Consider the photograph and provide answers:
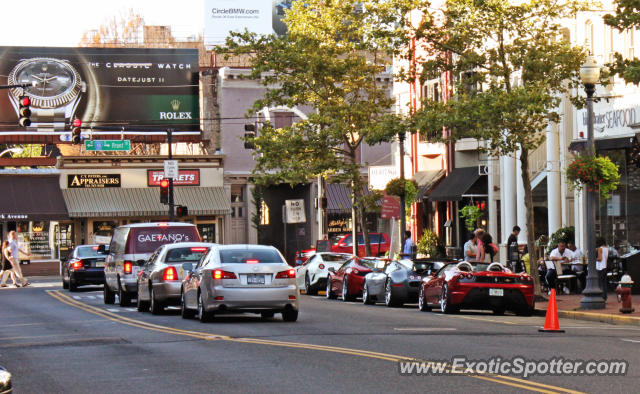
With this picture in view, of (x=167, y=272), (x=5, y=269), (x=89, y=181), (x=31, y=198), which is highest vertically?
(x=89, y=181)

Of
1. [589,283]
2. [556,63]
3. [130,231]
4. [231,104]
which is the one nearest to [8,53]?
[231,104]

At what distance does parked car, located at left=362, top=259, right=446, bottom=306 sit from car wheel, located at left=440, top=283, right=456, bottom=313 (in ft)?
8.77

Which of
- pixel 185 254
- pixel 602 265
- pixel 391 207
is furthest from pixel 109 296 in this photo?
pixel 602 265

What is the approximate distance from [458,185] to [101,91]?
23.5 meters

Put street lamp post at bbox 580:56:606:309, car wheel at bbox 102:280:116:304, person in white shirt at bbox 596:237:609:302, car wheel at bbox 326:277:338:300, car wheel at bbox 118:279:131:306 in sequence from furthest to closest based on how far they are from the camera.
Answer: car wheel at bbox 326:277:338:300
car wheel at bbox 102:280:116:304
car wheel at bbox 118:279:131:306
person in white shirt at bbox 596:237:609:302
street lamp post at bbox 580:56:606:309

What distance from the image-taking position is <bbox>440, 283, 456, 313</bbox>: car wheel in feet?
78.8

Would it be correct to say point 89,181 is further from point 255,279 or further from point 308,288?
point 255,279

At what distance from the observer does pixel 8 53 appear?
5762 cm

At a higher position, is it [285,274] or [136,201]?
[136,201]

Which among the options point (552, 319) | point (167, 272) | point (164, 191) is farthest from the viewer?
point (164, 191)

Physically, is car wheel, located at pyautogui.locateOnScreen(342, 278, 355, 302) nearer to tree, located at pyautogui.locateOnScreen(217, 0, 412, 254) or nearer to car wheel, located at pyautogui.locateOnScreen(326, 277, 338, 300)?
car wheel, located at pyautogui.locateOnScreen(326, 277, 338, 300)

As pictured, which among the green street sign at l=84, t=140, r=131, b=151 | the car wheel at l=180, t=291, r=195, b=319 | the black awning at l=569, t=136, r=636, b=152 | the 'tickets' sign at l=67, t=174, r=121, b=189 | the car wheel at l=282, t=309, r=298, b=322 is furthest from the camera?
the 'tickets' sign at l=67, t=174, r=121, b=189

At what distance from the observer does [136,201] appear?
58.3m

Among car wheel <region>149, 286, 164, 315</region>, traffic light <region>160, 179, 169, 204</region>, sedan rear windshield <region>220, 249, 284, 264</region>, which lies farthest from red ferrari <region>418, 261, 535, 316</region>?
traffic light <region>160, 179, 169, 204</region>
